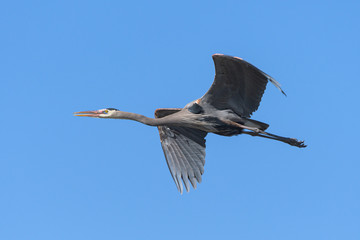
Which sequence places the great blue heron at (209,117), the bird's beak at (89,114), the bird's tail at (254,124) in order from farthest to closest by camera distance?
the bird's beak at (89,114)
the bird's tail at (254,124)
the great blue heron at (209,117)

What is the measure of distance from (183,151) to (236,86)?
7.85 feet

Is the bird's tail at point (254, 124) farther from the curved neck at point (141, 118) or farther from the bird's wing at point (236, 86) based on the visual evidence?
the curved neck at point (141, 118)

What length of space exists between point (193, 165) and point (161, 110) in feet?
5.03

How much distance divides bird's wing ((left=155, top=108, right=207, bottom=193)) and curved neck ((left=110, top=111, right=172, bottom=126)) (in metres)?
0.90

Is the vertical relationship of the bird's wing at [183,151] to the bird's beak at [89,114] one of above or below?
below

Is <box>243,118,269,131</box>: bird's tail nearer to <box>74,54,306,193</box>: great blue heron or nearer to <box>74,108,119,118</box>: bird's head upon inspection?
<box>74,54,306,193</box>: great blue heron

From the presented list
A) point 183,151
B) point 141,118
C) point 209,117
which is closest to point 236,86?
point 209,117

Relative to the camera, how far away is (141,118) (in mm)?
14578

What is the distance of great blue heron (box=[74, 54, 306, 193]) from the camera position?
1358 centimetres

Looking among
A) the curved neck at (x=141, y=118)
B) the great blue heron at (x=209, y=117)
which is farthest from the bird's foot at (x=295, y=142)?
the curved neck at (x=141, y=118)

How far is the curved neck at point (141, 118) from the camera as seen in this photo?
14.4 m

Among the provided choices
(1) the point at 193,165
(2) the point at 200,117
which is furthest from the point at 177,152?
(2) the point at 200,117

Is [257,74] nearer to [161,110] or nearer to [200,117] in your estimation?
[200,117]

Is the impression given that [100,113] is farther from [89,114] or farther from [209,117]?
[209,117]
